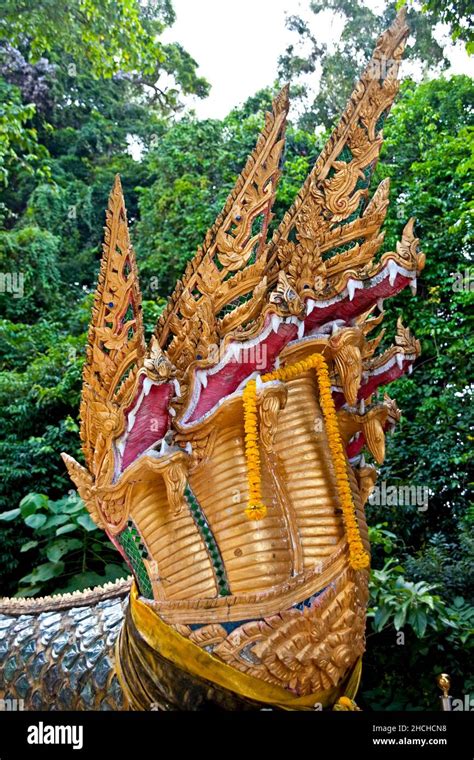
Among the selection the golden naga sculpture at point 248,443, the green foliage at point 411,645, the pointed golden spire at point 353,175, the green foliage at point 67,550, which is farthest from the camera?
the green foliage at point 67,550

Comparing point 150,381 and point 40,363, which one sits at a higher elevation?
point 40,363

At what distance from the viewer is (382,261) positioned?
381 cm

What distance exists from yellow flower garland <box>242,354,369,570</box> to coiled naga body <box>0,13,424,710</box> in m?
0.01

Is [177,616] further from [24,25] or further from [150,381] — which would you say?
[24,25]

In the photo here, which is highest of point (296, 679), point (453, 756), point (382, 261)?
point (382, 261)

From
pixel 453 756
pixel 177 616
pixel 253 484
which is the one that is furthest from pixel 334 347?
pixel 453 756

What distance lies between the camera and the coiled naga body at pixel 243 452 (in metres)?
Answer: 3.54

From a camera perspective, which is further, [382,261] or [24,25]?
[24,25]

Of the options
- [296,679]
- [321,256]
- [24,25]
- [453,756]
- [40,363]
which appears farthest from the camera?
[40,363]

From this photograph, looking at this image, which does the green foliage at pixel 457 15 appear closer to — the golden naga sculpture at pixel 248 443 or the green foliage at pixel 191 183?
the golden naga sculpture at pixel 248 443

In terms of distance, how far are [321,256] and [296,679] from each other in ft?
6.72

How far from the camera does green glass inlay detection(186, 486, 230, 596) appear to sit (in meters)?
3.60

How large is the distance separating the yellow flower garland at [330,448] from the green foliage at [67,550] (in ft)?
10.1

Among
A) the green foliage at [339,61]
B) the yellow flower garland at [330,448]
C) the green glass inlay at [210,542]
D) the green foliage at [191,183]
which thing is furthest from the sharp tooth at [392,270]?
the green foliage at [339,61]
